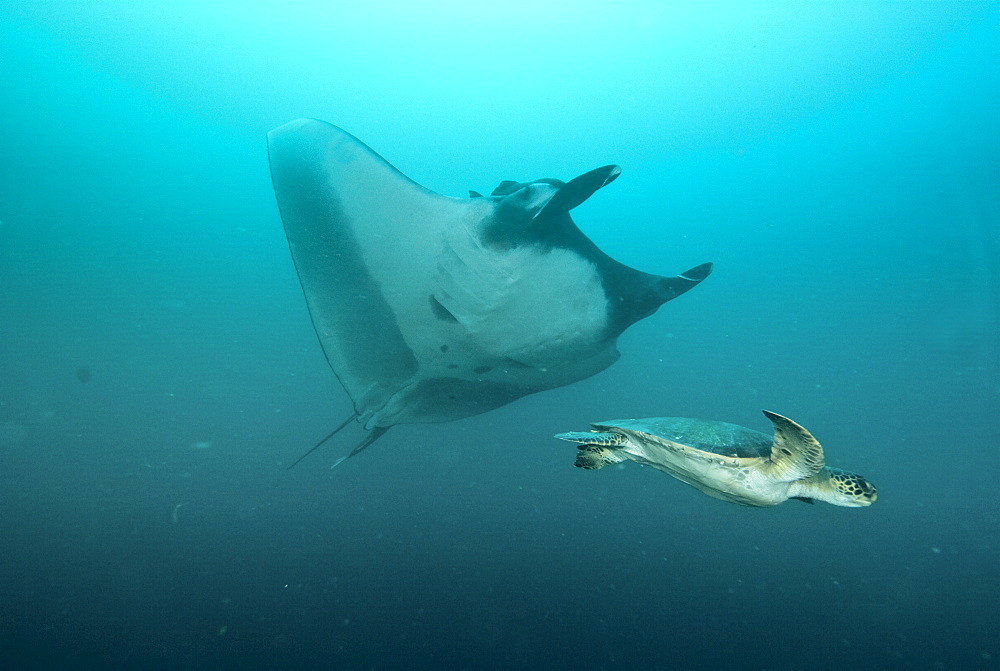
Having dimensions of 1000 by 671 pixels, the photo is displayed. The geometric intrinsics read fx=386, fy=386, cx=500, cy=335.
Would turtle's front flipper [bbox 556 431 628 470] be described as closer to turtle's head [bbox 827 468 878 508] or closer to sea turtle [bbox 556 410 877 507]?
sea turtle [bbox 556 410 877 507]

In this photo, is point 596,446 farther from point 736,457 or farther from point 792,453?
point 792,453

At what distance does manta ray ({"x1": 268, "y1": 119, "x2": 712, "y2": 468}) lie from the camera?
2881mm

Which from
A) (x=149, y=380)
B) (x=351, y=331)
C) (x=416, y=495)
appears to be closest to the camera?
(x=351, y=331)

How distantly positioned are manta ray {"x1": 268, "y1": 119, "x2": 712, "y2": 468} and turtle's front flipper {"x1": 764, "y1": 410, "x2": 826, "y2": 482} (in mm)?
1394

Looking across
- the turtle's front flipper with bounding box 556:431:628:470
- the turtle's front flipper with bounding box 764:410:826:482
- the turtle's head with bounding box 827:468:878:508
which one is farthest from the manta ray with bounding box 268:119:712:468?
the turtle's head with bounding box 827:468:878:508

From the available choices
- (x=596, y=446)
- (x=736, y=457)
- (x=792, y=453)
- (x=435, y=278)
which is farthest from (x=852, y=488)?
(x=435, y=278)

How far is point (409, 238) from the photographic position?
309 centimetres

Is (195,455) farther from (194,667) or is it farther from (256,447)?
(194,667)

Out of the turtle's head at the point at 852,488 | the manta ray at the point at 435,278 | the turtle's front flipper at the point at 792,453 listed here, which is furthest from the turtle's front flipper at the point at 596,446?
the turtle's head at the point at 852,488

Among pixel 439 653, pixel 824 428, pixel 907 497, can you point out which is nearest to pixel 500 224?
pixel 439 653

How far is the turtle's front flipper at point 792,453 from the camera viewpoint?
1.69 meters

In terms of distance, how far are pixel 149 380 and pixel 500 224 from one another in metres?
25.6

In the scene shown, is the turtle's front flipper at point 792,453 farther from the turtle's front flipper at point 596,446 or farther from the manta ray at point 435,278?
the manta ray at point 435,278

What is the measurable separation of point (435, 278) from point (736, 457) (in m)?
2.38
